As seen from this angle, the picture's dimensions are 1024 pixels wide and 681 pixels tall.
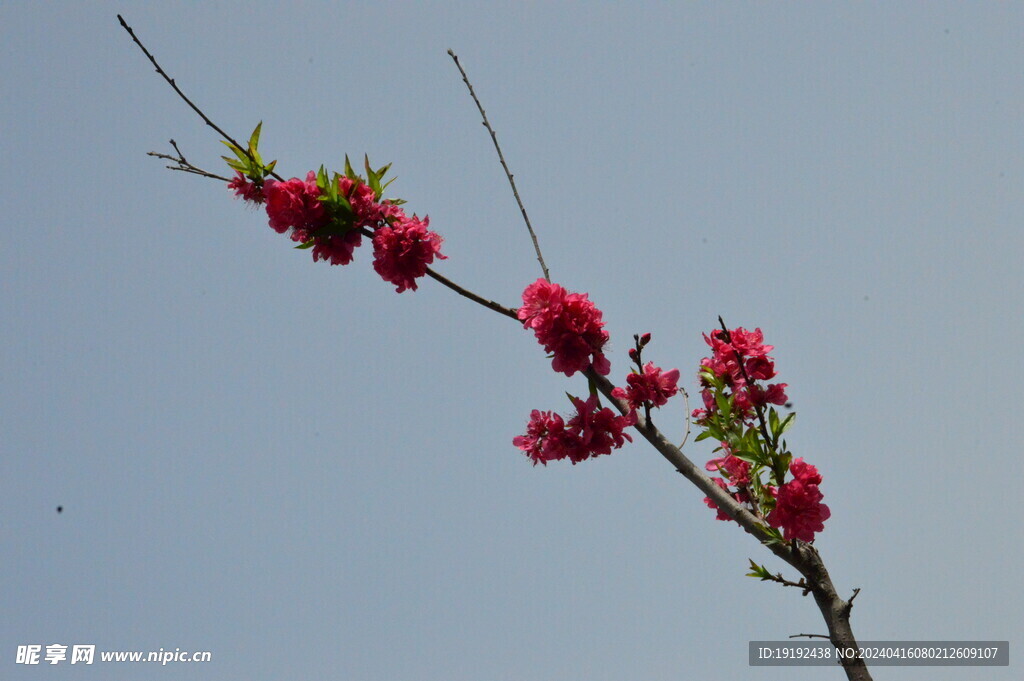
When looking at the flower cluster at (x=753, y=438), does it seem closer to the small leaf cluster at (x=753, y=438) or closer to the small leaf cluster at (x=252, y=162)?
the small leaf cluster at (x=753, y=438)

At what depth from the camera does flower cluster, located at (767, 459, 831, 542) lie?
334cm

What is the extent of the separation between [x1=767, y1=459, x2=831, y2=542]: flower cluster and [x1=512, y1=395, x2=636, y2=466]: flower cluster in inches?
28.6

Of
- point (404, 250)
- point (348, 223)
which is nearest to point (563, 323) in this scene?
point (404, 250)

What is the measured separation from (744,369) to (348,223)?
2186 millimetres

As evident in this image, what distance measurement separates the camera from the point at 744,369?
394cm

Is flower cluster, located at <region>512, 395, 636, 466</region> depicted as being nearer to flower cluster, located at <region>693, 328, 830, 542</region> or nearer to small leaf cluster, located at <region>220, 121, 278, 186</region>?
flower cluster, located at <region>693, 328, 830, 542</region>

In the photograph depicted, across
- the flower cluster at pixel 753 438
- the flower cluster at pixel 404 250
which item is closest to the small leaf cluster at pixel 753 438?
the flower cluster at pixel 753 438

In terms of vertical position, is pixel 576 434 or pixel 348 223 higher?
pixel 348 223

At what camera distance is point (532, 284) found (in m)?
3.37

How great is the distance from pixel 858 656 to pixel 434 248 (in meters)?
2.68

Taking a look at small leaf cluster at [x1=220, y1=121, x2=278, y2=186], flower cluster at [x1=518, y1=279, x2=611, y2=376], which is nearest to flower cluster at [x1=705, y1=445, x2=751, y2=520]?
flower cluster at [x1=518, y1=279, x2=611, y2=376]

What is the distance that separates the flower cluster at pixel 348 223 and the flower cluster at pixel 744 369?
62.0 inches

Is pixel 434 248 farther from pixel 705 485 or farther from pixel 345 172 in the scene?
pixel 705 485

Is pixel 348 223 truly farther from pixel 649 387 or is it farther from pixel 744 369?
pixel 744 369
